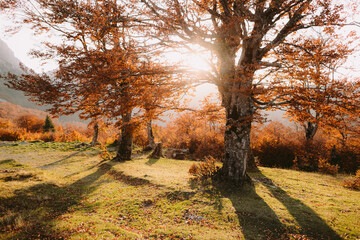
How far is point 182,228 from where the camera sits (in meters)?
3.87

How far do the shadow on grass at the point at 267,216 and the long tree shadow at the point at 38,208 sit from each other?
13.0 ft

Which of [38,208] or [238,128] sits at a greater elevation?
[238,128]

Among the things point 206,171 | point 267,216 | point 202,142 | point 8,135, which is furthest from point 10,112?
point 267,216

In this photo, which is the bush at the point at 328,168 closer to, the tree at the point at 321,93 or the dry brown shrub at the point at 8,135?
the tree at the point at 321,93

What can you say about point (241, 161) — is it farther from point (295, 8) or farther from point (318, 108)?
point (295, 8)

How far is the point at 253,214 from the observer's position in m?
4.48

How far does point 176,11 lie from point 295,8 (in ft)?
13.8

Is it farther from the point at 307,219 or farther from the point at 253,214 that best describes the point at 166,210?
the point at 307,219

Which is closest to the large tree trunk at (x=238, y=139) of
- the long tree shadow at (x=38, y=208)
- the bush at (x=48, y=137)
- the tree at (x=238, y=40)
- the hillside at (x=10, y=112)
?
the tree at (x=238, y=40)

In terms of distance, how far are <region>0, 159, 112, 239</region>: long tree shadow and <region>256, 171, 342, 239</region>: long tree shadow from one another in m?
5.08

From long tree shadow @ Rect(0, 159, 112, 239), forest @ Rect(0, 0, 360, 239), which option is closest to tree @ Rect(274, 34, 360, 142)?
forest @ Rect(0, 0, 360, 239)

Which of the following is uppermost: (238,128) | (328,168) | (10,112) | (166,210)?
(10,112)

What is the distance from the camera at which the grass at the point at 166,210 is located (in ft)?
11.8

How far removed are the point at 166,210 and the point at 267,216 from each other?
2.62 meters
